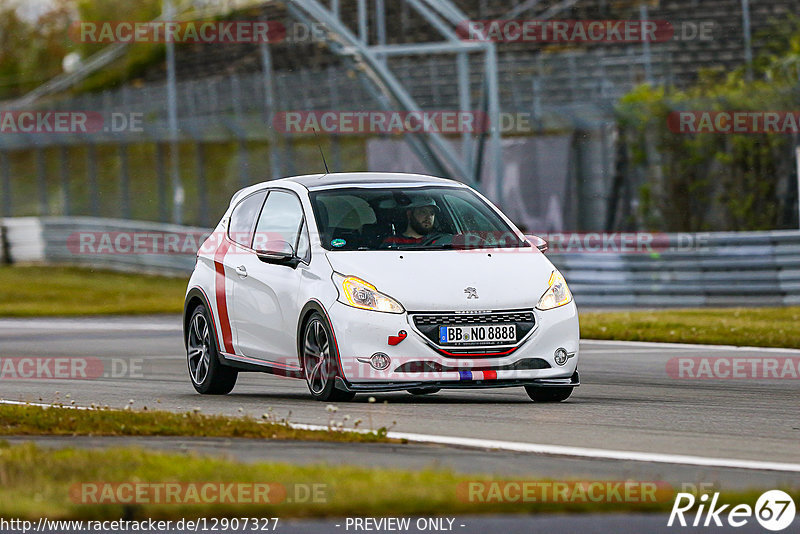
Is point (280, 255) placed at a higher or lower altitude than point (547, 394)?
higher

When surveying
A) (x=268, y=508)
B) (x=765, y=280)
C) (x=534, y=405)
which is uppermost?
Answer: (x=268, y=508)

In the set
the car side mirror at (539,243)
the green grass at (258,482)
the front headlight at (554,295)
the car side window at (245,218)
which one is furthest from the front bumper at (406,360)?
the green grass at (258,482)

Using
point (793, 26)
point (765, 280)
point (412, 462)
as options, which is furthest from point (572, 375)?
point (793, 26)

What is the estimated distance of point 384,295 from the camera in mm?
10594

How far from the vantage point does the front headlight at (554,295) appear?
10852 mm

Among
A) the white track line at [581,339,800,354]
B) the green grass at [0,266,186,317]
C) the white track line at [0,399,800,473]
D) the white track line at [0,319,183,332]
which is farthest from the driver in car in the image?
the green grass at [0,266,186,317]

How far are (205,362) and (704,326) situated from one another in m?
7.94

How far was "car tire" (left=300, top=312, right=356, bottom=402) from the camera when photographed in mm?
10734

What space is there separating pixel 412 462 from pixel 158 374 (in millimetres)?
7069

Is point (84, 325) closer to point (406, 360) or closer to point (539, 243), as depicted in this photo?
point (539, 243)

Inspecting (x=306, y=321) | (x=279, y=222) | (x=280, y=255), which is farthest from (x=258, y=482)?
(x=279, y=222)

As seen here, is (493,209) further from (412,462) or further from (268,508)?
(268,508)

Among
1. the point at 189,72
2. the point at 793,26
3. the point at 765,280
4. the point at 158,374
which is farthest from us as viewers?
the point at 189,72

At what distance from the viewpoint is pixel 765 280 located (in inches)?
916
